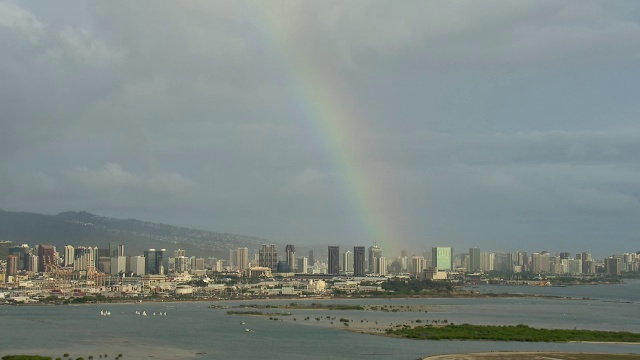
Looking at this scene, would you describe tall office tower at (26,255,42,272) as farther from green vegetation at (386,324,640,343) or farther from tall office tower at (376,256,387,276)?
green vegetation at (386,324,640,343)

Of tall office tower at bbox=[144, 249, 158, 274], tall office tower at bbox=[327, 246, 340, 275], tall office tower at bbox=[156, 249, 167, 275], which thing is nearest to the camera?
tall office tower at bbox=[156, 249, 167, 275]

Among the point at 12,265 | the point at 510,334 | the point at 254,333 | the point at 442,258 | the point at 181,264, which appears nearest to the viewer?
the point at 510,334

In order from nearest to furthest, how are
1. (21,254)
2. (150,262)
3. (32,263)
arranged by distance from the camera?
(32,263), (150,262), (21,254)

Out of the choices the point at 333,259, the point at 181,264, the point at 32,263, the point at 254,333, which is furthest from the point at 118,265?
the point at 254,333

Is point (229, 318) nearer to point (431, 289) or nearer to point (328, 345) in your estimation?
point (328, 345)

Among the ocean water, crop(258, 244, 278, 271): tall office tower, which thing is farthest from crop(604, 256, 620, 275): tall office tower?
the ocean water

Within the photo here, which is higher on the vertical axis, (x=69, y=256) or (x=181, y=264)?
(x=69, y=256)

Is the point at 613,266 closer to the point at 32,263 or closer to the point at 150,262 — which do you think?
the point at 150,262
